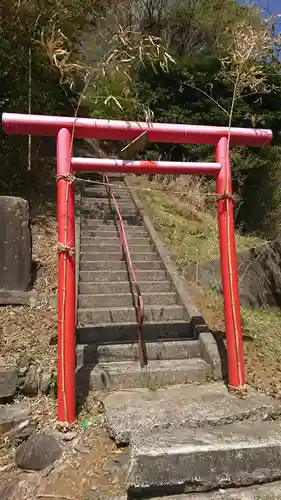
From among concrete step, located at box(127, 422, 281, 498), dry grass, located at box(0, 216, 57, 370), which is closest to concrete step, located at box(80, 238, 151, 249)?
dry grass, located at box(0, 216, 57, 370)

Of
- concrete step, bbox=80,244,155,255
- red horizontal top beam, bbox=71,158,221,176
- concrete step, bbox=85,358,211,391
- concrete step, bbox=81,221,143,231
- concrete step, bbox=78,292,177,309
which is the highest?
concrete step, bbox=81,221,143,231

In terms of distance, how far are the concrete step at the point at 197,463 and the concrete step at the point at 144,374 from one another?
1251 millimetres

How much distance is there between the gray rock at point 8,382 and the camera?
138 inches

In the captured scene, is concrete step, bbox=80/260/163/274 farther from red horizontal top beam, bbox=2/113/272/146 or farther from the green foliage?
red horizontal top beam, bbox=2/113/272/146

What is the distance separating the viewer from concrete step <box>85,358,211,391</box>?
12.6 ft

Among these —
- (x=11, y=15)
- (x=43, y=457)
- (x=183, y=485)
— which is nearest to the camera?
(x=183, y=485)

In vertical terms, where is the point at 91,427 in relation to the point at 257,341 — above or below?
below

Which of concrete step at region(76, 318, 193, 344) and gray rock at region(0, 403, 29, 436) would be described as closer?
gray rock at region(0, 403, 29, 436)

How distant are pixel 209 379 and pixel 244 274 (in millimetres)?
3231

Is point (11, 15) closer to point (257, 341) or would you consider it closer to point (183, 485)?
point (257, 341)

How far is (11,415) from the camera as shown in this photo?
10.9 ft

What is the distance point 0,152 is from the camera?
24.2ft

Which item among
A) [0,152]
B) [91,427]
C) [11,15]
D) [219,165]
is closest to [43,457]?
[91,427]

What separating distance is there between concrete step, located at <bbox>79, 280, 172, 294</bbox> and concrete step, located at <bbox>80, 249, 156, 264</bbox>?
761 mm
